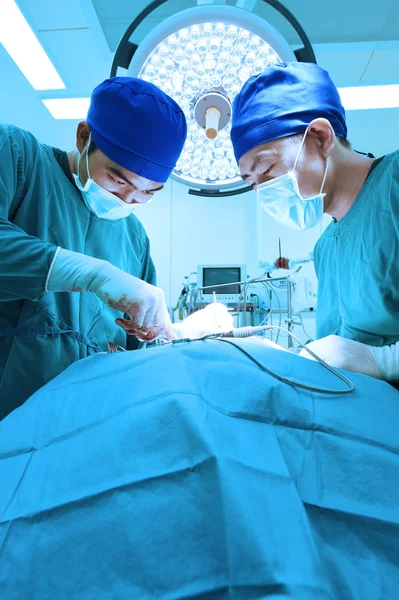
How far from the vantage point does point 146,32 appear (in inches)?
69.7

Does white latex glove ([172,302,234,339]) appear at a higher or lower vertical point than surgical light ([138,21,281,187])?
lower

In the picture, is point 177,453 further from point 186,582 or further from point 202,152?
point 202,152

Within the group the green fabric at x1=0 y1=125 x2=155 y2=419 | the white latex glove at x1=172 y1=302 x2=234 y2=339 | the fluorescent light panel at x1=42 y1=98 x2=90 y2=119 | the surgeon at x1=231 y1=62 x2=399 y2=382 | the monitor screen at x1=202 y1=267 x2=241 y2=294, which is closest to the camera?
the green fabric at x1=0 y1=125 x2=155 y2=419

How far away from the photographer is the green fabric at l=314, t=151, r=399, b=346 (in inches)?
39.6

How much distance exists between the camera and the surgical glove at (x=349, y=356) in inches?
40.8

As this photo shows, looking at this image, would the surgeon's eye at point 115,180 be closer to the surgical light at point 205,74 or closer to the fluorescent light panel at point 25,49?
the surgical light at point 205,74

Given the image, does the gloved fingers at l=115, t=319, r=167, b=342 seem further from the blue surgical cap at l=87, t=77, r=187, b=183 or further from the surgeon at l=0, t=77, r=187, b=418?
the blue surgical cap at l=87, t=77, r=187, b=183

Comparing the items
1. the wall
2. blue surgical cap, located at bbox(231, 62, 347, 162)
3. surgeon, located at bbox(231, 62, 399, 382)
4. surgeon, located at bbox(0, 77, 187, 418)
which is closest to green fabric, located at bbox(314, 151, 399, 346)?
surgeon, located at bbox(231, 62, 399, 382)

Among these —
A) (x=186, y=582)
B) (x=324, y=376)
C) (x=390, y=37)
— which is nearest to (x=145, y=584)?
(x=186, y=582)

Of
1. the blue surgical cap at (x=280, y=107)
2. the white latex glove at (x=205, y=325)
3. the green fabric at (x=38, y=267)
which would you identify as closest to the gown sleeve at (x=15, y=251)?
the green fabric at (x=38, y=267)

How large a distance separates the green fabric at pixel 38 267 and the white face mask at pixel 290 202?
1.86ft

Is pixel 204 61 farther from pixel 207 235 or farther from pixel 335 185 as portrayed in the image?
pixel 207 235

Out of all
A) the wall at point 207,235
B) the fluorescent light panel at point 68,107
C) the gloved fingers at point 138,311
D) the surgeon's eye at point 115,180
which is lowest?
the gloved fingers at point 138,311

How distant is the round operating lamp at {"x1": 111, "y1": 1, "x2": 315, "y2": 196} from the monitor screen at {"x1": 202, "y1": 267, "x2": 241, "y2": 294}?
2374mm
